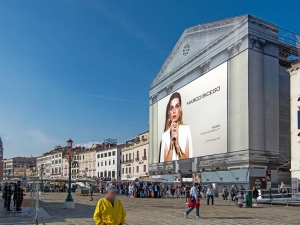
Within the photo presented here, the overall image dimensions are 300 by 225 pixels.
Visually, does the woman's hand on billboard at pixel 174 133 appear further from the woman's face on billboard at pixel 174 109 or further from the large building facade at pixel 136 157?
the large building facade at pixel 136 157

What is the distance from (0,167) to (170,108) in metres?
22.0

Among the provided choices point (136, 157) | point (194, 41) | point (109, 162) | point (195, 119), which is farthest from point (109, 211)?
point (109, 162)

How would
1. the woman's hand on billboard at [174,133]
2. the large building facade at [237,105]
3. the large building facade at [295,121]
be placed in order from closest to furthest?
the large building facade at [295,121] < the large building facade at [237,105] < the woman's hand on billboard at [174,133]

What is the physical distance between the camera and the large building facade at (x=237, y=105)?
35281 mm

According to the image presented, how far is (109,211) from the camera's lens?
21.4 ft

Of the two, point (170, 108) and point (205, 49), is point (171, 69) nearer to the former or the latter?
point (170, 108)

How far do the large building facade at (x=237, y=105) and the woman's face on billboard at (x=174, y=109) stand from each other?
139 cm

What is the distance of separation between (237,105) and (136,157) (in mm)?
33910

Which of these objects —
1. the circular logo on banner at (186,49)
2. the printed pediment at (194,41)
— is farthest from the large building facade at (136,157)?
the circular logo on banner at (186,49)

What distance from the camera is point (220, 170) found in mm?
38094

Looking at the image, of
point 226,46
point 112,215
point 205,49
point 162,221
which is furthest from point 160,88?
point 112,215

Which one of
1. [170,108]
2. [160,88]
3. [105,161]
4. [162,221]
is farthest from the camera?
[105,161]

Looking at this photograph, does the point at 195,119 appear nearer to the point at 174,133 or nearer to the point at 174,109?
the point at 174,133

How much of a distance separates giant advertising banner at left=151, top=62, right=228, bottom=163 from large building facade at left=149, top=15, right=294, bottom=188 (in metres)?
0.10
